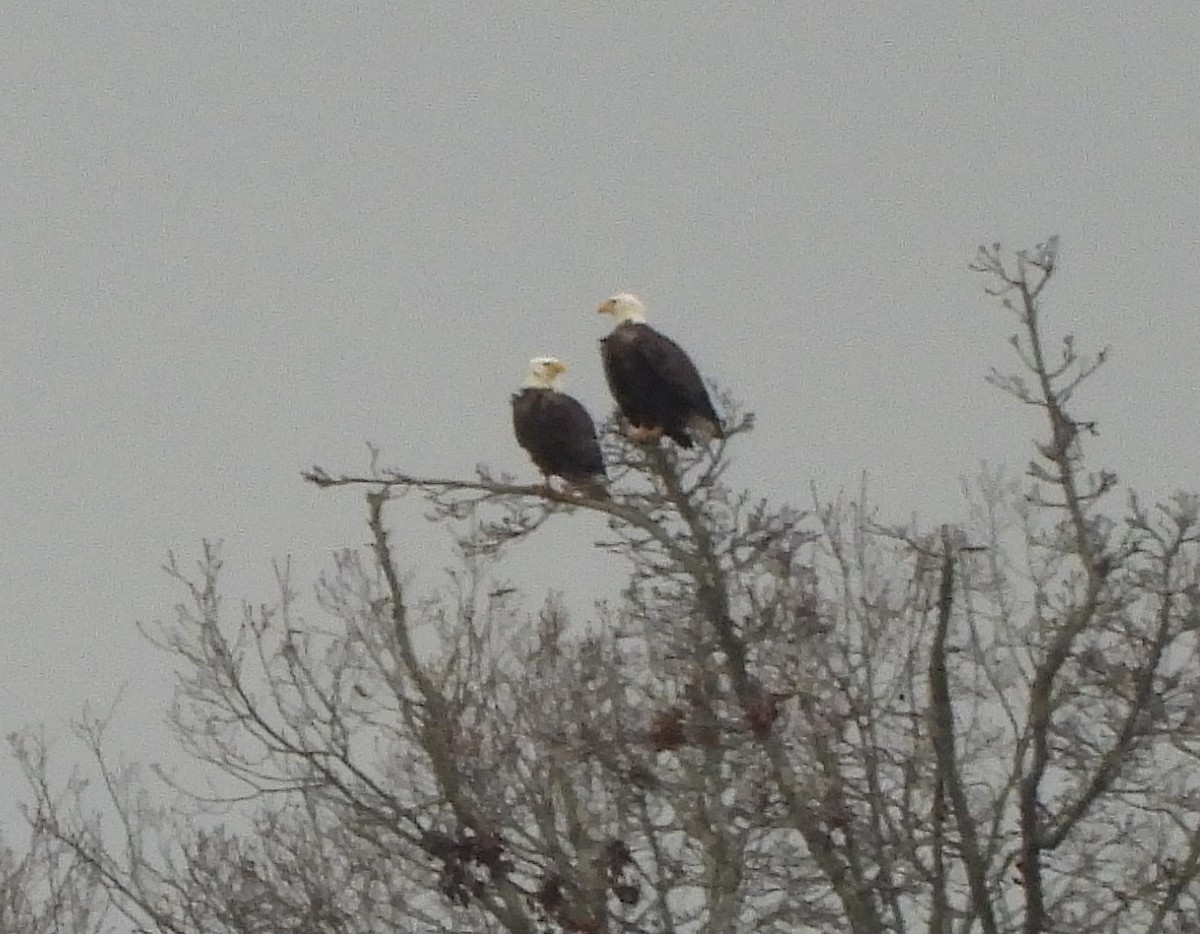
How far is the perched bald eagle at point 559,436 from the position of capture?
10586mm

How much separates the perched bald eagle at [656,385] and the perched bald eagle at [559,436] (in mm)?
943

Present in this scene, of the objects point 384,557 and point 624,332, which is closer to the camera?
point 384,557

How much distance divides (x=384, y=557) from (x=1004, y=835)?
7.84ft

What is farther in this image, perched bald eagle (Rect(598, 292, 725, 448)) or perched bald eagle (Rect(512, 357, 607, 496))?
perched bald eagle (Rect(512, 357, 607, 496))

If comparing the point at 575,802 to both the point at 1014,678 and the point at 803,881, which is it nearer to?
the point at 1014,678

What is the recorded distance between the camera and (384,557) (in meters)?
6.67

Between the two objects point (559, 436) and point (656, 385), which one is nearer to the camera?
point (656, 385)

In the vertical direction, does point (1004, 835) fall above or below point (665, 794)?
below

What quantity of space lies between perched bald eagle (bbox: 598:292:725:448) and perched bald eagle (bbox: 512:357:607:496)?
943 mm

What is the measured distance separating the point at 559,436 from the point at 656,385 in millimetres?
1358

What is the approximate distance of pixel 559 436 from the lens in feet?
35.0

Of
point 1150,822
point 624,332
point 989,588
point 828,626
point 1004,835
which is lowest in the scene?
point 1004,835

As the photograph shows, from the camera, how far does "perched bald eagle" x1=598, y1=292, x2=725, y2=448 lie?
9305 mm

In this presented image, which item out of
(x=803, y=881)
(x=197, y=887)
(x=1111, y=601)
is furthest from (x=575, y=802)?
(x=1111, y=601)
